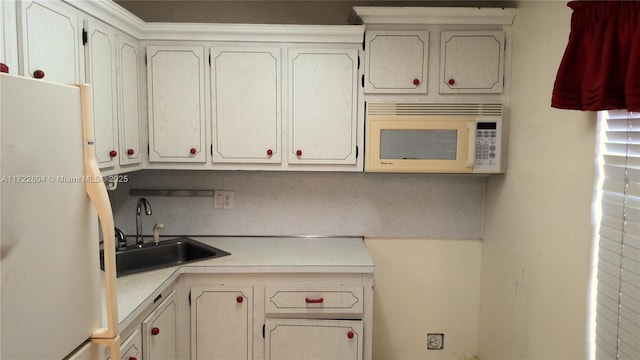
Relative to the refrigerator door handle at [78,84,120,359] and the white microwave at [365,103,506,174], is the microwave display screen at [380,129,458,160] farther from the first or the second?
the refrigerator door handle at [78,84,120,359]

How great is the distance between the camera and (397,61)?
2.42m

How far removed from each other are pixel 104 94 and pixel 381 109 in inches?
54.5

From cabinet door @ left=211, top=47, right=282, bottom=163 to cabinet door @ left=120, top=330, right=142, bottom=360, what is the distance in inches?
40.9

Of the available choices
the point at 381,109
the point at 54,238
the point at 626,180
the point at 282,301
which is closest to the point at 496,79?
the point at 381,109

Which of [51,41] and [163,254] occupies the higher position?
[51,41]

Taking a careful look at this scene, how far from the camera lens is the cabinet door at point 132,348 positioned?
1.67m

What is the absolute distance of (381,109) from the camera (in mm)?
2436

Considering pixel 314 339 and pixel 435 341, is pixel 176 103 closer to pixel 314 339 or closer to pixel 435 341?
pixel 314 339

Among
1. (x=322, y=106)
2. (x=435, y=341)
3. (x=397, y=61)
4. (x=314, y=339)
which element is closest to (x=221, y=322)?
(x=314, y=339)

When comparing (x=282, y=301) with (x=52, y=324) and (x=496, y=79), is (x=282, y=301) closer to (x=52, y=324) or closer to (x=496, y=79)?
(x=52, y=324)

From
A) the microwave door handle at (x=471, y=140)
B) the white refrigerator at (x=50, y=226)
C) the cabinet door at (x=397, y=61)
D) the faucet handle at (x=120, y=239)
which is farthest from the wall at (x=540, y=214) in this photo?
the faucet handle at (x=120, y=239)

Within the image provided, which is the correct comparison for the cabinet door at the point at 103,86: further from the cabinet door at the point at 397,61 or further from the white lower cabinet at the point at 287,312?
the cabinet door at the point at 397,61

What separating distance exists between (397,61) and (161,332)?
182 cm

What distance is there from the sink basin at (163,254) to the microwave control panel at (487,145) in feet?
4.93
